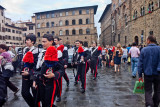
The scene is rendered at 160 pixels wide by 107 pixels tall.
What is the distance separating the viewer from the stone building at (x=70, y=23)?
45406 millimetres

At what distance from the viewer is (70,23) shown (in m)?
47.1

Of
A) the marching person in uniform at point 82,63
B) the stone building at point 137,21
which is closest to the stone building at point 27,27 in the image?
the stone building at point 137,21

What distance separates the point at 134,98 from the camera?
472 cm

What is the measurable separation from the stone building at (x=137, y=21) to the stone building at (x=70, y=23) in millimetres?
15167

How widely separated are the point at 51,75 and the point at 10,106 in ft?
8.19

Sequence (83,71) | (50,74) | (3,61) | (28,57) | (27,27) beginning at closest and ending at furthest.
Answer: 1. (50,74)
2. (28,57)
3. (3,61)
4. (83,71)
5. (27,27)

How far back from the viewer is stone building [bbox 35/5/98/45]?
45.4m

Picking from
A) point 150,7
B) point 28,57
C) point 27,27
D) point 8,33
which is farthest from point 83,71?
point 27,27

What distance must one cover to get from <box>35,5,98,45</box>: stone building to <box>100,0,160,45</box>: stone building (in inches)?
597

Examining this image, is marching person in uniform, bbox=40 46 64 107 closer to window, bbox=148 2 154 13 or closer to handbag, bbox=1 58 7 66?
handbag, bbox=1 58 7 66

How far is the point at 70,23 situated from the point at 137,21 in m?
28.5

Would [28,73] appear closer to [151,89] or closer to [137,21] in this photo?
[151,89]

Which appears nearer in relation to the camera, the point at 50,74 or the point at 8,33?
the point at 50,74

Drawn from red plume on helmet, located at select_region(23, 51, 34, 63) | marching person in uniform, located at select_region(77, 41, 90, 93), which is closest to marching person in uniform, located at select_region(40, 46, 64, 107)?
red plume on helmet, located at select_region(23, 51, 34, 63)
